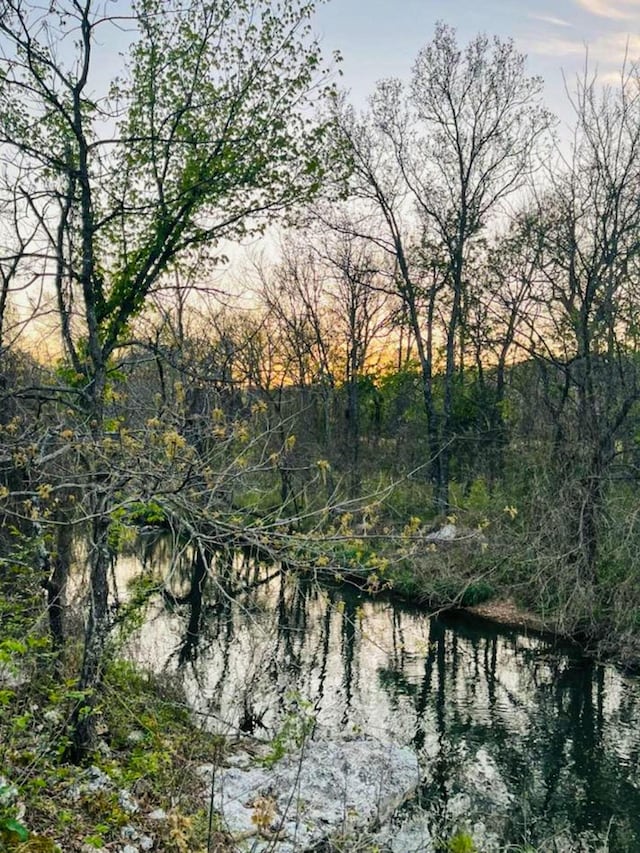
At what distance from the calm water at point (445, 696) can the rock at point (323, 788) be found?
0.36 m

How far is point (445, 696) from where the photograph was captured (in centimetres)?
1234

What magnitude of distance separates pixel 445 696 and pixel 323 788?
4.50 metres

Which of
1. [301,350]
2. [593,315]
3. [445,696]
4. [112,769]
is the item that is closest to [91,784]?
[112,769]

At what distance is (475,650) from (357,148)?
16.2m

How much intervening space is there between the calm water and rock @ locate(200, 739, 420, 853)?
0.36 metres

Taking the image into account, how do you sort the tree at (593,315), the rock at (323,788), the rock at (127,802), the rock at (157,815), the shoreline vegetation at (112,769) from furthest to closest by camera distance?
1. the tree at (593,315)
2. the rock at (323,788)
3. the rock at (157,815)
4. the rock at (127,802)
5. the shoreline vegetation at (112,769)

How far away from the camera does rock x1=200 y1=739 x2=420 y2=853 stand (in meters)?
7.25

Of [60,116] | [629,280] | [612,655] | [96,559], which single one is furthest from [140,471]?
[629,280]

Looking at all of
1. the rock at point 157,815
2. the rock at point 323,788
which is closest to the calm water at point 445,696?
the rock at point 323,788

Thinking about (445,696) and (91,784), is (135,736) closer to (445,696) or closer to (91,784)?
(91,784)

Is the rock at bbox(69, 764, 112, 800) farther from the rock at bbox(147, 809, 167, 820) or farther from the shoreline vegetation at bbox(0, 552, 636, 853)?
the rock at bbox(147, 809, 167, 820)

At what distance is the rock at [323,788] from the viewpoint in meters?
7.25

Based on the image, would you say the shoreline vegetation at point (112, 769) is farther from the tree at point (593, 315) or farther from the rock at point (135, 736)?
the tree at point (593, 315)

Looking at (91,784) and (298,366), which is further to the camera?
(298,366)
